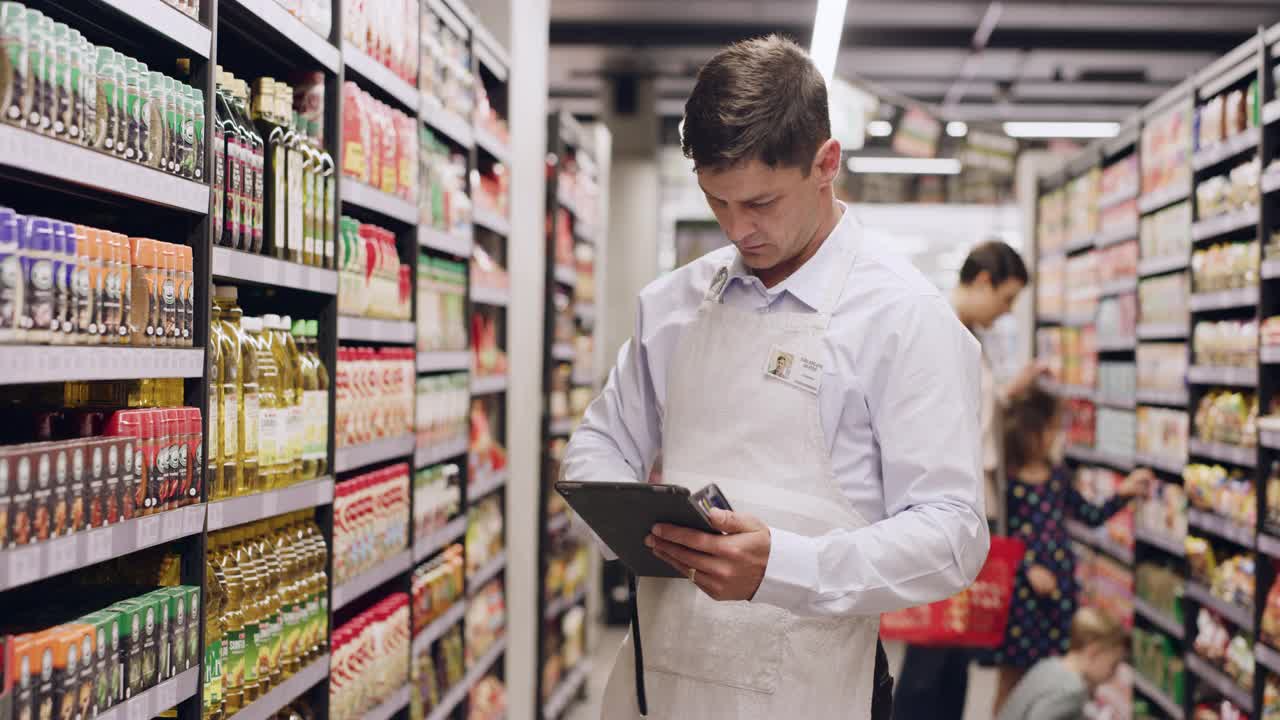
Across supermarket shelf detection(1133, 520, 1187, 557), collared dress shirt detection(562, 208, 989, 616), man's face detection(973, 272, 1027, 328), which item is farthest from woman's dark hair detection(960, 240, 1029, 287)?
collared dress shirt detection(562, 208, 989, 616)

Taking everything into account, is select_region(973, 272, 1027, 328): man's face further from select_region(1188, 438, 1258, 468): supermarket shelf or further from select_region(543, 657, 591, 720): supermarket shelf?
select_region(543, 657, 591, 720): supermarket shelf

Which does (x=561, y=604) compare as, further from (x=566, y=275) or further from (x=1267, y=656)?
(x=1267, y=656)

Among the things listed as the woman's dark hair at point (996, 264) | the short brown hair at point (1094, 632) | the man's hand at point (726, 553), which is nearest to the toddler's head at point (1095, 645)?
the short brown hair at point (1094, 632)

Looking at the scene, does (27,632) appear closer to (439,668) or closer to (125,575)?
(125,575)

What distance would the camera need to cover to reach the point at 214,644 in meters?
2.59

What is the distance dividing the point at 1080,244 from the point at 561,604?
3871 millimetres

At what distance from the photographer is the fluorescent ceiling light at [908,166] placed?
14.1 meters

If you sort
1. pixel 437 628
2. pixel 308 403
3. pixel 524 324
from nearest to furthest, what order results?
pixel 308 403 → pixel 437 628 → pixel 524 324

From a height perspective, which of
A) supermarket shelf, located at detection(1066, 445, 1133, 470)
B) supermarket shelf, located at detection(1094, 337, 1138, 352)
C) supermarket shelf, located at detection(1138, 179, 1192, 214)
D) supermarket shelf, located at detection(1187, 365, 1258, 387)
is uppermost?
supermarket shelf, located at detection(1138, 179, 1192, 214)

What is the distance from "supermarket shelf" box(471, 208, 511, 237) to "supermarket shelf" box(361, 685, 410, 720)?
183 centimetres

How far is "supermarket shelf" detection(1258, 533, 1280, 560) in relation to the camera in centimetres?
452

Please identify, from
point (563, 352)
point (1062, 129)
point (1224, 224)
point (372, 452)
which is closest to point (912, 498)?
point (372, 452)

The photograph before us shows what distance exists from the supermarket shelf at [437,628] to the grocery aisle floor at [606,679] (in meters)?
1.49

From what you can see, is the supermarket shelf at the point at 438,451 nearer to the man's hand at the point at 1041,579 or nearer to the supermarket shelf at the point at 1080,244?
the man's hand at the point at 1041,579
